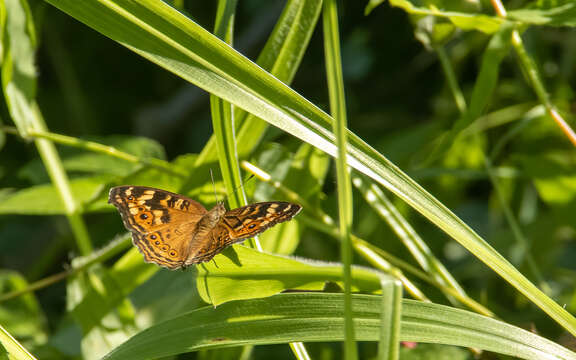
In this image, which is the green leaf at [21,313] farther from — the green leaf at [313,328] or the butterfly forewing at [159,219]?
the green leaf at [313,328]

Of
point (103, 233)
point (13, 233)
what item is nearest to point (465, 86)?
point (103, 233)

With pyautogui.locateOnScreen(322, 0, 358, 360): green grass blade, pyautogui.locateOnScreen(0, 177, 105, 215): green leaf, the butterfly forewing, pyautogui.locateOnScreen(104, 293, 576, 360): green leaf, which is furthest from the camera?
pyautogui.locateOnScreen(0, 177, 105, 215): green leaf

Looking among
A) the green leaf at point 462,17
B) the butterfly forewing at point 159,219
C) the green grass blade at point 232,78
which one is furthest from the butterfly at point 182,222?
the green leaf at point 462,17

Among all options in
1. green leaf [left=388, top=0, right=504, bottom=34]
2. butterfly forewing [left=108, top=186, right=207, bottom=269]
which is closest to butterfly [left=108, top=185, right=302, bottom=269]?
butterfly forewing [left=108, top=186, right=207, bottom=269]

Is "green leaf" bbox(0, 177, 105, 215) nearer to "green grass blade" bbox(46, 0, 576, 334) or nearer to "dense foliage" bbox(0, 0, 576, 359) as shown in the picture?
"dense foliage" bbox(0, 0, 576, 359)

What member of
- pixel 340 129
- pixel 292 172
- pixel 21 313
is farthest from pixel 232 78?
pixel 21 313

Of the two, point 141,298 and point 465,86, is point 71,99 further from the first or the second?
point 465,86
